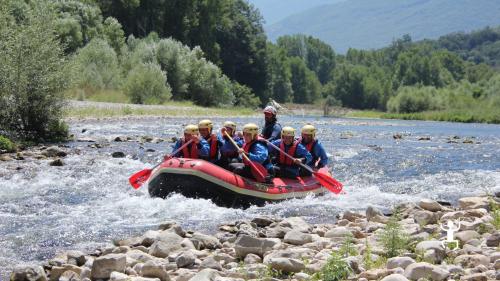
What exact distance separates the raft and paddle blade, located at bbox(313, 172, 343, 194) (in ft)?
4.63

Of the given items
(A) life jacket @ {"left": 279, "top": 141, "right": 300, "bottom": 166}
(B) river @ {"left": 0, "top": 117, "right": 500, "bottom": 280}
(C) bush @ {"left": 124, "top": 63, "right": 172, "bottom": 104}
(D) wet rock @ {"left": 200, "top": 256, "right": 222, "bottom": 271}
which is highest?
(C) bush @ {"left": 124, "top": 63, "right": 172, "bottom": 104}

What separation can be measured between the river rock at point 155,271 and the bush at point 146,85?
3940 centimetres

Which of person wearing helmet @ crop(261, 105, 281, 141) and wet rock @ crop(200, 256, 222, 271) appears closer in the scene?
wet rock @ crop(200, 256, 222, 271)

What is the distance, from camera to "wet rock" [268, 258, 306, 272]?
260 inches

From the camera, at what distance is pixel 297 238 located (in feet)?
27.0

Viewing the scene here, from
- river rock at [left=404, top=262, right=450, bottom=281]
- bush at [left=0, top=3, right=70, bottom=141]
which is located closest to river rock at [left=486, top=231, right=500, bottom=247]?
river rock at [left=404, top=262, right=450, bottom=281]

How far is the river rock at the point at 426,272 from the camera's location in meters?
5.93

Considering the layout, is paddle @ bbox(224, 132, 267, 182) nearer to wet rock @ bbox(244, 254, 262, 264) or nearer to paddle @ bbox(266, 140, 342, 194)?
paddle @ bbox(266, 140, 342, 194)

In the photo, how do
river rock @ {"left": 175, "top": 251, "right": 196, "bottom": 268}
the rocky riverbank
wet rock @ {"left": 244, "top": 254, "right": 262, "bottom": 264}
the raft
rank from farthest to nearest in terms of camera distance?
the raft → wet rock @ {"left": 244, "top": 254, "right": 262, "bottom": 264} → river rock @ {"left": 175, "top": 251, "right": 196, "bottom": 268} → the rocky riverbank

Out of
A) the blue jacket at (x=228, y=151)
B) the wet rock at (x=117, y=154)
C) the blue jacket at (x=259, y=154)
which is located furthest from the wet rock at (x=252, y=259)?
the wet rock at (x=117, y=154)

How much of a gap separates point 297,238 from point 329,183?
5.30 m

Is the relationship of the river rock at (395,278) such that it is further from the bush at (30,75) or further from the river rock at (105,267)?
the bush at (30,75)

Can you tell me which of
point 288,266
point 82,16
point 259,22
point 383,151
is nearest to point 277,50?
point 259,22

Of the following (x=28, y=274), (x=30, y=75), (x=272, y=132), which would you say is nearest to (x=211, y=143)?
(x=272, y=132)
